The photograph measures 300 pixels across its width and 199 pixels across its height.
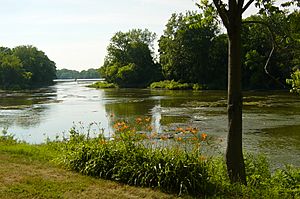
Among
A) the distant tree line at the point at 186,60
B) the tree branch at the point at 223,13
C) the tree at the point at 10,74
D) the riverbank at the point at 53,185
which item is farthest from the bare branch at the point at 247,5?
the tree at the point at 10,74

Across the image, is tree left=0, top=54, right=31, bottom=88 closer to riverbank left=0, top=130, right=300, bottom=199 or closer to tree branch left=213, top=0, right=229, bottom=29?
riverbank left=0, top=130, right=300, bottom=199

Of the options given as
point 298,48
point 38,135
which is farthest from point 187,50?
point 298,48

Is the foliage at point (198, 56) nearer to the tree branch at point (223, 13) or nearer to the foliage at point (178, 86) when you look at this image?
the foliage at point (178, 86)

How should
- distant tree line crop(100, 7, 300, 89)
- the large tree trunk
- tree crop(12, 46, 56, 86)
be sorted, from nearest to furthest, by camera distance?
1. the large tree trunk
2. distant tree line crop(100, 7, 300, 89)
3. tree crop(12, 46, 56, 86)

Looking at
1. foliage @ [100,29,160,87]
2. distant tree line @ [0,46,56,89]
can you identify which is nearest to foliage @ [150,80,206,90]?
foliage @ [100,29,160,87]

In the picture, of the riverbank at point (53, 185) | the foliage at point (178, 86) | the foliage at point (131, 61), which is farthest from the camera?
the foliage at point (131, 61)

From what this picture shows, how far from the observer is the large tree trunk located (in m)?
6.06

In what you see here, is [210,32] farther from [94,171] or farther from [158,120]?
[94,171]

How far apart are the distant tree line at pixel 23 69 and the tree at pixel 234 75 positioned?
3119 inches

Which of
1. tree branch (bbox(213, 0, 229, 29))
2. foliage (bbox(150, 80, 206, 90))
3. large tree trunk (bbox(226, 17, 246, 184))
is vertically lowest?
foliage (bbox(150, 80, 206, 90))

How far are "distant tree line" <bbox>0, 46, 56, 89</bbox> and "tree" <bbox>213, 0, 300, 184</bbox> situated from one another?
79.2m

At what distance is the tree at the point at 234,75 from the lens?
600 centimetres

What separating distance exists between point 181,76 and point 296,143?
52.8 m

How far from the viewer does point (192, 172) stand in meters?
6.00
